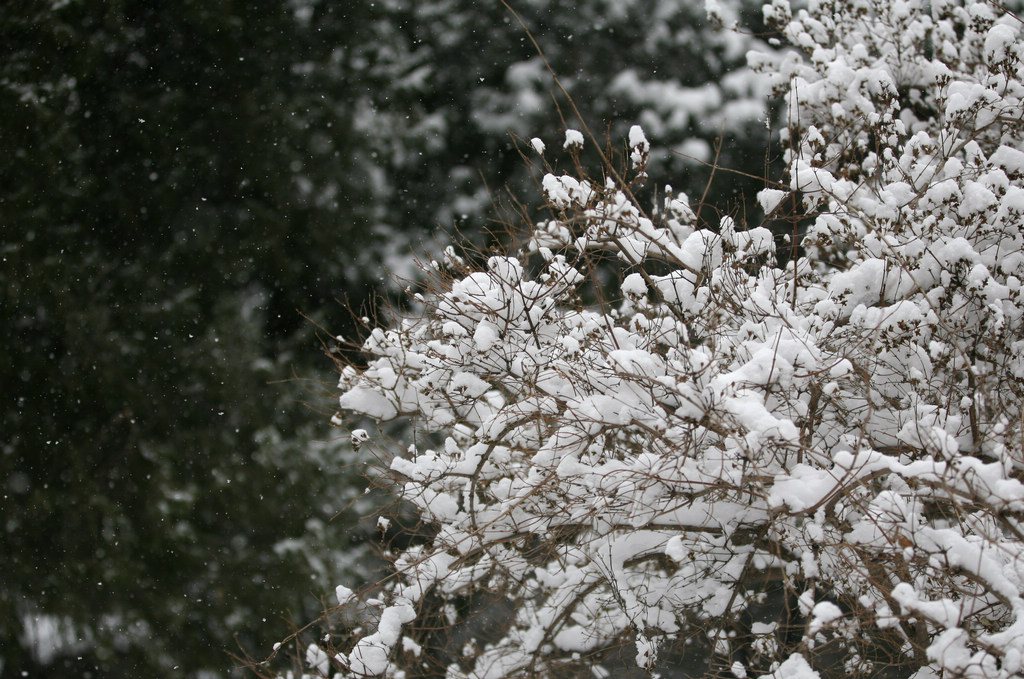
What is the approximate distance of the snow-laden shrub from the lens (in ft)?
8.40

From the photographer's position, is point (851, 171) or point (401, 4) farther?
point (401, 4)

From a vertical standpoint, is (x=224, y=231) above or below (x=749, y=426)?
below

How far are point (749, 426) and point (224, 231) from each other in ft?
36.4

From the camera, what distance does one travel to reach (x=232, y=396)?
10.7 meters

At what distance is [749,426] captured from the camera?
2.53 m

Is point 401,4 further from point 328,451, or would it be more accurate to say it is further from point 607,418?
point 607,418

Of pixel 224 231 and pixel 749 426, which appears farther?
pixel 224 231

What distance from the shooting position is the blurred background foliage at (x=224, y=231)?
9.64 meters

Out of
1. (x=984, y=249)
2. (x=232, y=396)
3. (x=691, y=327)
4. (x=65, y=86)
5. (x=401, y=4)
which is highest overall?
(x=401, y=4)

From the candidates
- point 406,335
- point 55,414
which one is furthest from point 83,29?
point 406,335

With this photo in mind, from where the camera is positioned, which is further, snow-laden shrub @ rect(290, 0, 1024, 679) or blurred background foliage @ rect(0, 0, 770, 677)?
blurred background foliage @ rect(0, 0, 770, 677)

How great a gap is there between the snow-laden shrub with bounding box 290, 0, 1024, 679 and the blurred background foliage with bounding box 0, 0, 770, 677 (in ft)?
Answer: 16.5

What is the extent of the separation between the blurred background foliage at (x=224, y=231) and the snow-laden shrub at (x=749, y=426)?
5.03 metres

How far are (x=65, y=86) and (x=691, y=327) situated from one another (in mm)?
13239
